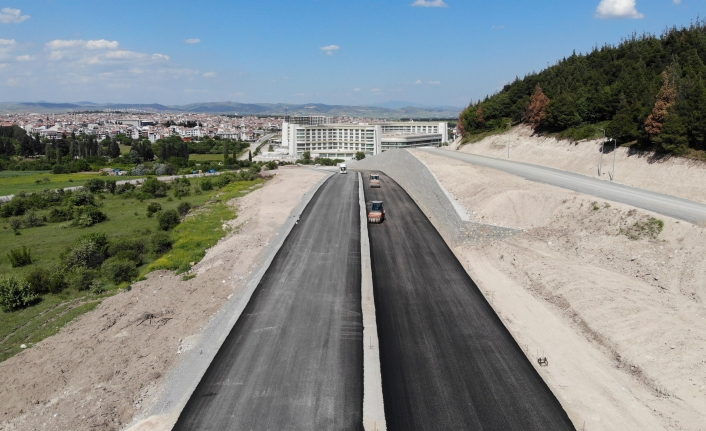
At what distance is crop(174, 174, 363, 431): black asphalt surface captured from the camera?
10766 millimetres

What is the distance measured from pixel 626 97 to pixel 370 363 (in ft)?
150

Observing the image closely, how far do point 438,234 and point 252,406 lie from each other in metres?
18.4

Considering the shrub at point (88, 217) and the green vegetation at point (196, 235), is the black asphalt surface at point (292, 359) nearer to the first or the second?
the green vegetation at point (196, 235)

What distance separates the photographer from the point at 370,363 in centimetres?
1291

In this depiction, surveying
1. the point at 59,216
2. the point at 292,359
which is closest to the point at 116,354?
the point at 292,359

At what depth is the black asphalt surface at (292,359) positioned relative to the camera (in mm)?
10766

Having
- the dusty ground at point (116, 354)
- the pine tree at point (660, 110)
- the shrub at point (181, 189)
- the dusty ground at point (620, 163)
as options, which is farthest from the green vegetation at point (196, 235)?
the pine tree at point (660, 110)

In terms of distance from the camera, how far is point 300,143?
552 ft

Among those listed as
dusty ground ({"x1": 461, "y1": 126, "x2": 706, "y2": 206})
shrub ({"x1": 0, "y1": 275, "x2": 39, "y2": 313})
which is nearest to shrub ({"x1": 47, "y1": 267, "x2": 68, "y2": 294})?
shrub ({"x1": 0, "y1": 275, "x2": 39, "y2": 313})

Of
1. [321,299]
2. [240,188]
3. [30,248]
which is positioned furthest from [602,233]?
[240,188]

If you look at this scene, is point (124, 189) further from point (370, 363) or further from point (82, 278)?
point (370, 363)

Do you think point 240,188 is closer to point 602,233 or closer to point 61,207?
point 61,207

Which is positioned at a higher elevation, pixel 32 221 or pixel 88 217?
pixel 88 217

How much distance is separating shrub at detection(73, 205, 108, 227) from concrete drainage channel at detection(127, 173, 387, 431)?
26.1 m
